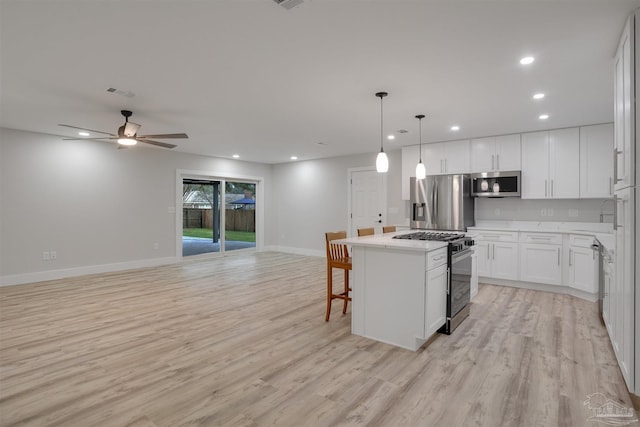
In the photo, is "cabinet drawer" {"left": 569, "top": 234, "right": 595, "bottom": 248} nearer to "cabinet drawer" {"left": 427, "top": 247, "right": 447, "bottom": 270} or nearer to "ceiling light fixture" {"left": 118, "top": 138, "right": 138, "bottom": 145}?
"cabinet drawer" {"left": 427, "top": 247, "right": 447, "bottom": 270}

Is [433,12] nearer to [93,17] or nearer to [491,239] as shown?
[93,17]

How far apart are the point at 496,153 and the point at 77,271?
7.52 m

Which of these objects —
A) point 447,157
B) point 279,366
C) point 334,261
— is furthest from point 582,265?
→ point 279,366

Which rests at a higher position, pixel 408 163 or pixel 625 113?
Answer: pixel 408 163

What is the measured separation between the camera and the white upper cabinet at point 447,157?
568 cm

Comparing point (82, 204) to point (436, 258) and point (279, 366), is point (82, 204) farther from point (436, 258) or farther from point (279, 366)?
point (436, 258)

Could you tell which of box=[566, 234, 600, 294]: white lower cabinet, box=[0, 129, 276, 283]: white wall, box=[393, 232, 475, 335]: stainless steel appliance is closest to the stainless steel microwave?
box=[566, 234, 600, 294]: white lower cabinet

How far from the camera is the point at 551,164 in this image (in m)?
4.96

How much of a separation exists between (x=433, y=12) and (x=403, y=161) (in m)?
4.47

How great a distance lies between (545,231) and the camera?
4742 mm

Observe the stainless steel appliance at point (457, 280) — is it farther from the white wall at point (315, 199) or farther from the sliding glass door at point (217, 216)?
the sliding glass door at point (217, 216)

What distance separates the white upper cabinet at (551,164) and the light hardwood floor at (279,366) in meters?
1.65

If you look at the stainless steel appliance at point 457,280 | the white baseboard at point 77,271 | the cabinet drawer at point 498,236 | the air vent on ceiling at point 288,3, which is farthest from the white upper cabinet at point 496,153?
the white baseboard at point 77,271

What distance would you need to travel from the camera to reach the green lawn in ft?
25.2
